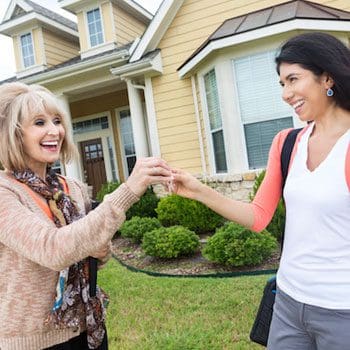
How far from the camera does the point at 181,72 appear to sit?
8.27m

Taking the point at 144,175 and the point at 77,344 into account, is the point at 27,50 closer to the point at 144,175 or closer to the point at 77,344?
the point at 77,344

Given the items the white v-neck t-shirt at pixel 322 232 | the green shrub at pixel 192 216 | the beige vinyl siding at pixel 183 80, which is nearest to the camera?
the white v-neck t-shirt at pixel 322 232

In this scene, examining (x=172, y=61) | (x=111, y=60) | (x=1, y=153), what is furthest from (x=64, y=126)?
(x=111, y=60)

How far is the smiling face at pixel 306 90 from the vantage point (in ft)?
5.07

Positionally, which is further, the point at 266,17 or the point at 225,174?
the point at 225,174

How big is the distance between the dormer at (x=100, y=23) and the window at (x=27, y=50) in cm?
190

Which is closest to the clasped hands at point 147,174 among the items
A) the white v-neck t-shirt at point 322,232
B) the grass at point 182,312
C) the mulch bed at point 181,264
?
the white v-neck t-shirt at point 322,232

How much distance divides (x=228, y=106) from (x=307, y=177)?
605cm

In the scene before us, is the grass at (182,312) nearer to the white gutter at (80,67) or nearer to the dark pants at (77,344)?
the dark pants at (77,344)

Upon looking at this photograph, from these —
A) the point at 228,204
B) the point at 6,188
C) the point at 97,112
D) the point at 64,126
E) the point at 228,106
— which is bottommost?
the point at 228,204

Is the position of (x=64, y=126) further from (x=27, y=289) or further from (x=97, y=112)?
(x=97, y=112)

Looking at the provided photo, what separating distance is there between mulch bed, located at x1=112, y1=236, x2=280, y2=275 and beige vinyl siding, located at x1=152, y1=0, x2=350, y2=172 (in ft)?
9.09

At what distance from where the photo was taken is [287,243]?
5.12ft

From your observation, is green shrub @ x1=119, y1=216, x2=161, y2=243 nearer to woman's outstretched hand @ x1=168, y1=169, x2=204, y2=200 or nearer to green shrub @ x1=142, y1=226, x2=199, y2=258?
green shrub @ x1=142, y1=226, x2=199, y2=258
